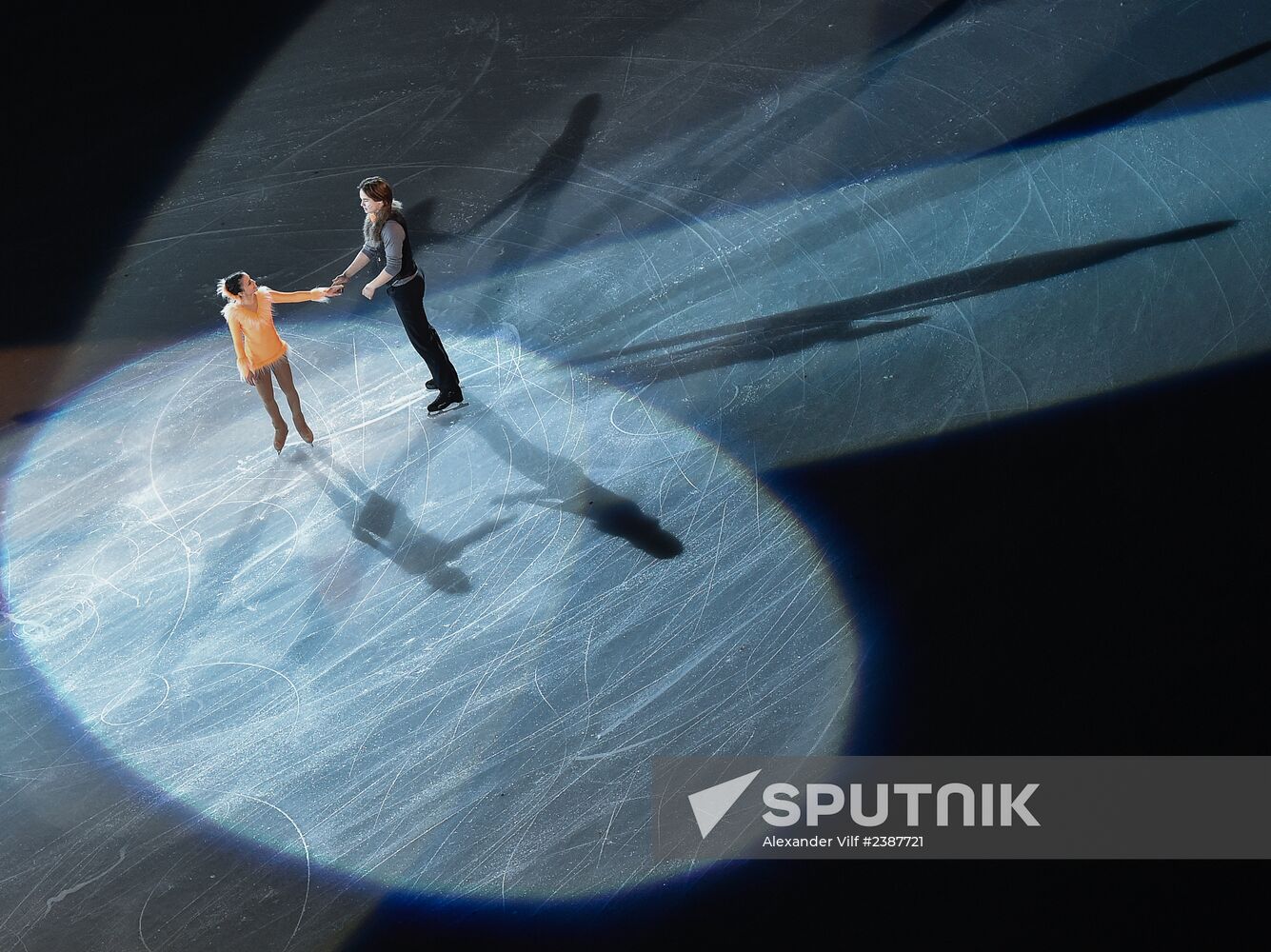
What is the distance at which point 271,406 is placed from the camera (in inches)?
341

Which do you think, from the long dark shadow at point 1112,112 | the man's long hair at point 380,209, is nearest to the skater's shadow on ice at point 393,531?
the man's long hair at point 380,209

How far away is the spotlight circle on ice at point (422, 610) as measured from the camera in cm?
685

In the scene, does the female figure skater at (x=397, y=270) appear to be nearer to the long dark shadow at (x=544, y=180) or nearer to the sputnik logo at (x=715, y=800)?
the long dark shadow at (x=544, y=180)

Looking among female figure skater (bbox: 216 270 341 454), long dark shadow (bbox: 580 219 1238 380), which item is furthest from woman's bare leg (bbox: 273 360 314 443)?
long dark shadow (bbox: 580 219 1238 380)

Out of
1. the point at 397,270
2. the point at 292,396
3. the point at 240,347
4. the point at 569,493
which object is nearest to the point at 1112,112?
the point at 569,493

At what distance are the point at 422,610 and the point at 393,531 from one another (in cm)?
78

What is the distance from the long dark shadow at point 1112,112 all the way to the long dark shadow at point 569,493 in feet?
16.6

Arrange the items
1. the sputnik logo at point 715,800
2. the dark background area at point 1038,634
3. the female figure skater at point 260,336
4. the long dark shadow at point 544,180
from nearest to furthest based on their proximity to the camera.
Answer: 1. the dark background area at point 1038,634
2. the sputnik logo at point 715,800
3. the female figure skater at point 260,336
4. the long dark shadow at point 544,180

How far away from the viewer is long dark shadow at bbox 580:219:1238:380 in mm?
9391

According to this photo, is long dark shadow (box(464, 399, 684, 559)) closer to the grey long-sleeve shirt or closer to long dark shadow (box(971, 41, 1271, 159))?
the grey long-sleeve shirt

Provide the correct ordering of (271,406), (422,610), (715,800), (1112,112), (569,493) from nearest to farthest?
1. (715,800)
2. (422,610)
3. (569,493)
4. (271,406)
5. (1112,112)

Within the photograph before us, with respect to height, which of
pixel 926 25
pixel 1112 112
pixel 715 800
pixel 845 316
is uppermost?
pixel 926 25

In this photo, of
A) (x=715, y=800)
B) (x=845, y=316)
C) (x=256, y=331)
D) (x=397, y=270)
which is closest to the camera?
(x=715, y=800)

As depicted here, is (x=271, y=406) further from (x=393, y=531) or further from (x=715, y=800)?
(x=715, y=800)
